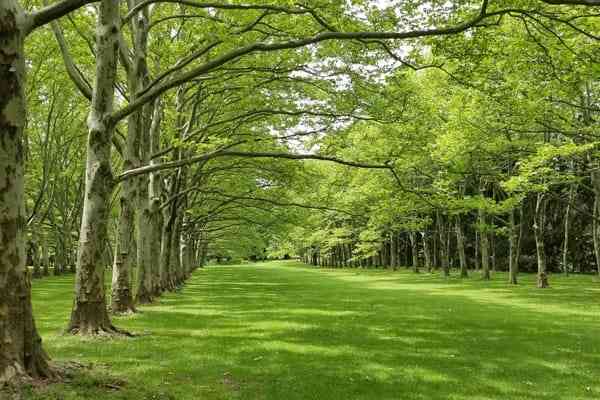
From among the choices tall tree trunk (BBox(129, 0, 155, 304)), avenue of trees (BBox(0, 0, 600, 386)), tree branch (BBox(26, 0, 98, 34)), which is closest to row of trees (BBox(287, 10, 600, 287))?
avenue of trees (BBox(0, 0, 600, 386))

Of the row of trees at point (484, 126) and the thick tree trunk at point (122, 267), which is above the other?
the row of trees at point (484, 126)

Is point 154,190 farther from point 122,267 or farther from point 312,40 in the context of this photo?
point 312,40

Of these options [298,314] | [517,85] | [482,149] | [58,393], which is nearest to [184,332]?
[298,314]

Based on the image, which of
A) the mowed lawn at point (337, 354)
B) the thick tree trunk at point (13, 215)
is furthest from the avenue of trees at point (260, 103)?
the mowed lawn at point (337, 354)

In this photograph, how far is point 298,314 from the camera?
792 inches

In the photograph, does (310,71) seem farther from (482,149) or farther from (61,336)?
(482,149)

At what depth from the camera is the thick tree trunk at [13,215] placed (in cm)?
730

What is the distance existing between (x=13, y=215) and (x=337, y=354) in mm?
7347

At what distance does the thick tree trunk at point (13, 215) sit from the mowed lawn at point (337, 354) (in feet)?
2.11

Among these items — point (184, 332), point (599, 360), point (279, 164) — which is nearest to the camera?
point (599, 360)

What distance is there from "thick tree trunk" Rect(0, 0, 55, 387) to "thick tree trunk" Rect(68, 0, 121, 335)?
470cm

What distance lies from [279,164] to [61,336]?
1380cm

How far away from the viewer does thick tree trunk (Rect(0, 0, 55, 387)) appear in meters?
7.30

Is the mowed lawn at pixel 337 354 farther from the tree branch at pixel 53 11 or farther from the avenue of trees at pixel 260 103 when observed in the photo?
the tree branch at pixel 53 11
